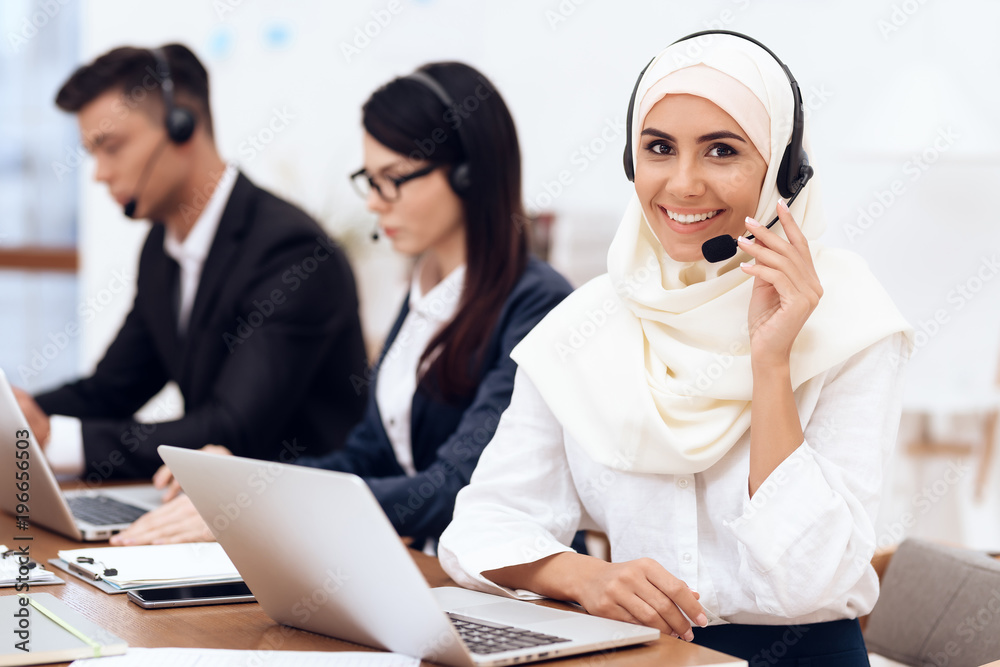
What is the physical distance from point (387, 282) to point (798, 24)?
72.4 inches

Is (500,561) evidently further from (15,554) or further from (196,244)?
(196,244)

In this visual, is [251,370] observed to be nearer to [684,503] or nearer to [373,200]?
[373,200]

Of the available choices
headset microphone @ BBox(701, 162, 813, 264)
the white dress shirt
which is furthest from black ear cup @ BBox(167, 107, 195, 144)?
headset microphone @ BBox(701, 162, 813, 264)

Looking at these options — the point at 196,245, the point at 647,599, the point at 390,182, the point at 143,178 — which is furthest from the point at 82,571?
the point at 143,178

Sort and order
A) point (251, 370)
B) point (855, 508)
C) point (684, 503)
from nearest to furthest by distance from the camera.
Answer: point (855, 508), point (684, 503), point (251, 370)

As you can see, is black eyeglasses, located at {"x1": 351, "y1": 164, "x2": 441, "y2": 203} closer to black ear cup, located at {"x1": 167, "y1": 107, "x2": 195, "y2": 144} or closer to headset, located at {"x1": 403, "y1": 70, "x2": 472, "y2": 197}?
headset, located at {"x1": 403, "y1": 70, "x2": 472, "y2": 197}

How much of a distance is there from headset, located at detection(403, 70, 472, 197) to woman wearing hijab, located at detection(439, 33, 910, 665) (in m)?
0.55

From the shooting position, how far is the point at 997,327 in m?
3.46

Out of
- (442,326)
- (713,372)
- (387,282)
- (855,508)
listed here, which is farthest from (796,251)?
(387,282)

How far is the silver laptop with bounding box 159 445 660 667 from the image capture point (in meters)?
0.81

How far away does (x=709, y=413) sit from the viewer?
44.8 inches

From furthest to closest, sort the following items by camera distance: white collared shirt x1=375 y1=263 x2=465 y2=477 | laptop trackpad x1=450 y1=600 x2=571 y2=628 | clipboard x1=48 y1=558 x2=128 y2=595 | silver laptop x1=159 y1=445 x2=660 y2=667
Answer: white collared shirt x1=375 y1=263 x2=465 y2=477, clipboard x1=48 y1=558 x2=128 y2=595, laptop trackpad x1=450 y1=600 x2=571 y2=628, silver laptop x1=159 y1=445 x2=660 y2=667

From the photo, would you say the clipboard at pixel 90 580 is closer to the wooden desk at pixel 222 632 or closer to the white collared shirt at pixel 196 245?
the wooden desk at pixel 222 632

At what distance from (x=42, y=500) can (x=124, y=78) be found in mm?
1073
